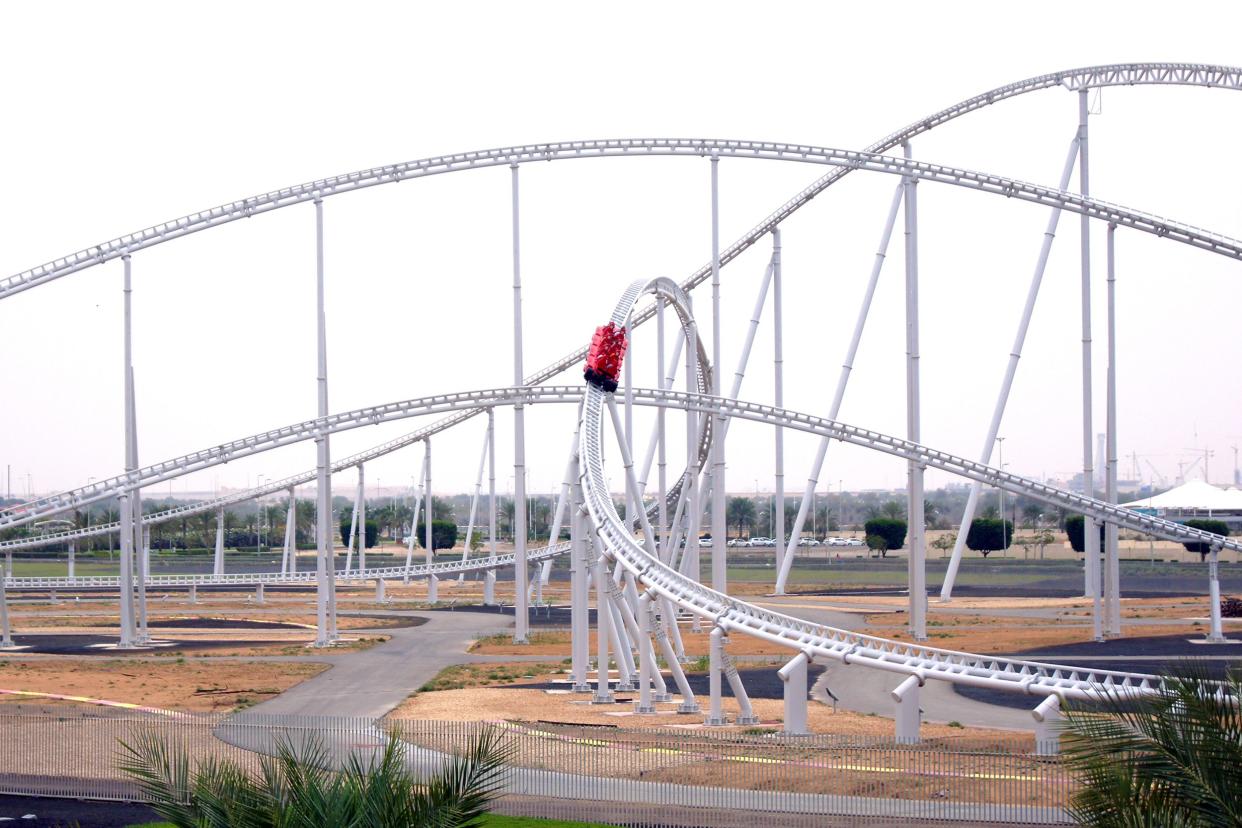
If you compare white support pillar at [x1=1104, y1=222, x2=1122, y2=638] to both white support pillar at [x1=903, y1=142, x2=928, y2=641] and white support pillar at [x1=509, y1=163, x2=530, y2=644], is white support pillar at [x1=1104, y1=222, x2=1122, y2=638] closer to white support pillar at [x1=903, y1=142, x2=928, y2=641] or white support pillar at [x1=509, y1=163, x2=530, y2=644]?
white support pillar at [x1=903, y1=142, x2=928, y2=641]

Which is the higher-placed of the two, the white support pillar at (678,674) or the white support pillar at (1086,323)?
the white support pillar at (1086,323)

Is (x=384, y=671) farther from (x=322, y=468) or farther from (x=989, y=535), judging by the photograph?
(x=989, y=535)

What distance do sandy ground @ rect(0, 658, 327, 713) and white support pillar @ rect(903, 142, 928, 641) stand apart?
12.5m

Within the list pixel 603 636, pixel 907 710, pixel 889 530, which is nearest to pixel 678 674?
pixel 603 636

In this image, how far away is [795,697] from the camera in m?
17.5

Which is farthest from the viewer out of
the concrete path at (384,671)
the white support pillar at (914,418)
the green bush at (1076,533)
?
the green bush at (1076,533)

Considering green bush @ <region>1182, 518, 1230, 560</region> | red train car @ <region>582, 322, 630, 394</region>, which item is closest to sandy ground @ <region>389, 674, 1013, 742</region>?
red train car @ <region>582, 322, 630, 394</region>

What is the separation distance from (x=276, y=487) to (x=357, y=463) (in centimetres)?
319

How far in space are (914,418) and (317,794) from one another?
25654 millimetres

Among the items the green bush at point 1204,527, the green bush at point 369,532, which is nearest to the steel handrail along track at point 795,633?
the green bush at point 1204,527

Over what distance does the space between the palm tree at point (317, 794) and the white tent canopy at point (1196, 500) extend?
202 feet

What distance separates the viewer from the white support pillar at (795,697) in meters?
17.3

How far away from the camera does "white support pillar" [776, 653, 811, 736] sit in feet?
56.7

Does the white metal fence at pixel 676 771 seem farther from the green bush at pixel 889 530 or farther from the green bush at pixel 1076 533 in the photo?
the green bush at pixel 889 530
